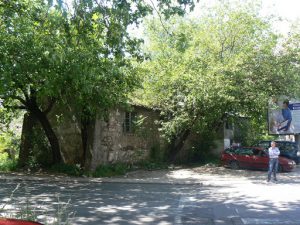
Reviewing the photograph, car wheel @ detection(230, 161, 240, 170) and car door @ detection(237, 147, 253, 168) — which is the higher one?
car door @ detection(237, 147, 253, 168)

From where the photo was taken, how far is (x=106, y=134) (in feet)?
77.3

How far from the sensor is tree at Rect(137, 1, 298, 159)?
946 inches

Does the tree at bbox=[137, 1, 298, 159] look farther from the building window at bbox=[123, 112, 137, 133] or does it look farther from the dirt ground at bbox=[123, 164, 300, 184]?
the dirt ground at bbox=[123, 164, 300, 184]

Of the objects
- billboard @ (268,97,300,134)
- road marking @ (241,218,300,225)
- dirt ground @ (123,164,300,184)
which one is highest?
billboard @ (268,97,300,134)

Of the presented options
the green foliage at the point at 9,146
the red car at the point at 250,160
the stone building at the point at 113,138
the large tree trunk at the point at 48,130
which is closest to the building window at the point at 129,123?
the stone building at the point at 113,138

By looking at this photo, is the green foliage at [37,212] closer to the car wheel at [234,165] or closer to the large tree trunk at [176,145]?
the car wheel at [234,165]

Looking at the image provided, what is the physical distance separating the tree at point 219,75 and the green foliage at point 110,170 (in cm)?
409

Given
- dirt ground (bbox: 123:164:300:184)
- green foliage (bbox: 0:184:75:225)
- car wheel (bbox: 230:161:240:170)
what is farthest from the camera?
car wheel (bbox: 230:161:240:170)

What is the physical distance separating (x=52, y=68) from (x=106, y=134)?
7.26 metres

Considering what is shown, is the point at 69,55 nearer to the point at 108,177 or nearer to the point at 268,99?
the point at 108,177

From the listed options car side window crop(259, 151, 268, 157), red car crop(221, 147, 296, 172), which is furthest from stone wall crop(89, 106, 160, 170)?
car side window crop(259, 151, 268, 157)

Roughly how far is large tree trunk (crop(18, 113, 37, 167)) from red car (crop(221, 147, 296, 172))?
1149 cm

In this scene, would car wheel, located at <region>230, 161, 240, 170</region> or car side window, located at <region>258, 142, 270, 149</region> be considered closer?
car wheel, located at <region>230, 161, 240, 170</region>

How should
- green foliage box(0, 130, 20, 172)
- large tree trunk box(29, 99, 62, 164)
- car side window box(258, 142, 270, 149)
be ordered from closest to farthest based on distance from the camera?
large tree trunk box(29, 99, 62, 164) < green foliage box(0, 130, 20, 172) < car side window box(258, 142, 270, 149)
